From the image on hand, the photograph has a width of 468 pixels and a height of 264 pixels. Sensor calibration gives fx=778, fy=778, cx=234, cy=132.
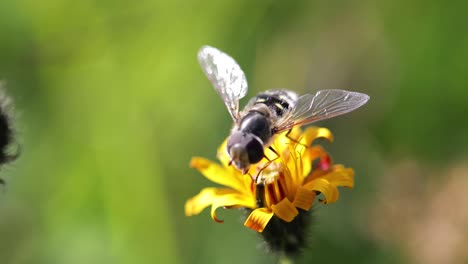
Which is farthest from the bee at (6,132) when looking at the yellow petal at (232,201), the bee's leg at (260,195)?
the bee's leg at (260,195)

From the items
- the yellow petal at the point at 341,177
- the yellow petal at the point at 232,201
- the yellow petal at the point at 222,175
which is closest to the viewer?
the yellow petal at the point at 341,177

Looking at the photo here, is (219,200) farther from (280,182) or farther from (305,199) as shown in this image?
(305,199)

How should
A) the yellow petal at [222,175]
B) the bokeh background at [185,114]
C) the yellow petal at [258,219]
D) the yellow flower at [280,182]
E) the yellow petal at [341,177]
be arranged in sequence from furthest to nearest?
1. the bokeh background at [185,114]
2. the yellow petal at [222,175]
3. the yellow petal at [341,177]
4. the yellow flower at [280,182]
5. the yellow petal at [258,219]

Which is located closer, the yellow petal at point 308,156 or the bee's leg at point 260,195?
the bee's leg at point 260,195

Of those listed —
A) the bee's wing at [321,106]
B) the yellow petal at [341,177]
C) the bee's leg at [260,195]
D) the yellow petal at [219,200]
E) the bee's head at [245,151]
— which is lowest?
the yellow petal at [219,200]

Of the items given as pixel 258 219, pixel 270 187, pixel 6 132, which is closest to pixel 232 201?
pixel 270 187

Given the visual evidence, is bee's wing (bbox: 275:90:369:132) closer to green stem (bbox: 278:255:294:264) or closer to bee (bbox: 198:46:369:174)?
bee (bbox: 198:46:369:174)

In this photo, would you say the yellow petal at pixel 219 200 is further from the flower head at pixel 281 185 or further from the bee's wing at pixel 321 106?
the bee's wing at pixel 321 106
